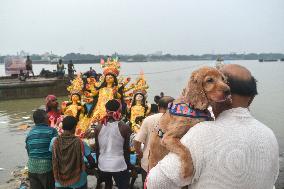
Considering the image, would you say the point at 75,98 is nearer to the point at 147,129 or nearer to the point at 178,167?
the point at 147,129

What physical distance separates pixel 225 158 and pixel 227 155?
0.06ft

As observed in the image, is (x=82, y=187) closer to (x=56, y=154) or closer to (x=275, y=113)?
(x=56, y=154)

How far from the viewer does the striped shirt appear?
5.20m

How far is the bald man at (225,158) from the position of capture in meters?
1.93

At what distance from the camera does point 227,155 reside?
6.31 ft

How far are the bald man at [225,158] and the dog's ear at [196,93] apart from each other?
0.15m

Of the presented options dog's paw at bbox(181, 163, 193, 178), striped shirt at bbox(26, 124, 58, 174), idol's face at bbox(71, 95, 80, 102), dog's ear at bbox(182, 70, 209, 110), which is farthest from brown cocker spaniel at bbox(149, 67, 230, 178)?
idol's face at bbox(71, 95, 80, 102)

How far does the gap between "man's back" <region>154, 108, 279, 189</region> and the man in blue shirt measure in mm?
3532

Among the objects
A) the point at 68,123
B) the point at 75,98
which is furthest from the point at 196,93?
the point at 75,98

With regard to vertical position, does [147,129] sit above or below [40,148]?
above

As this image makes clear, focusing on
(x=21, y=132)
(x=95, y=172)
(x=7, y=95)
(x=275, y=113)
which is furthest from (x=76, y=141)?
(x=7, y=95)

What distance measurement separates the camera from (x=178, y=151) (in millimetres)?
1964

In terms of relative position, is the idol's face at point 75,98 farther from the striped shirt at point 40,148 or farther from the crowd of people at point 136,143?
the striped shirt at point 40,148

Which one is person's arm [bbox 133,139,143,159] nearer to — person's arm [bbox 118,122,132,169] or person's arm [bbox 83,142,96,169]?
person's arm [bbox 118,122,132,169]
